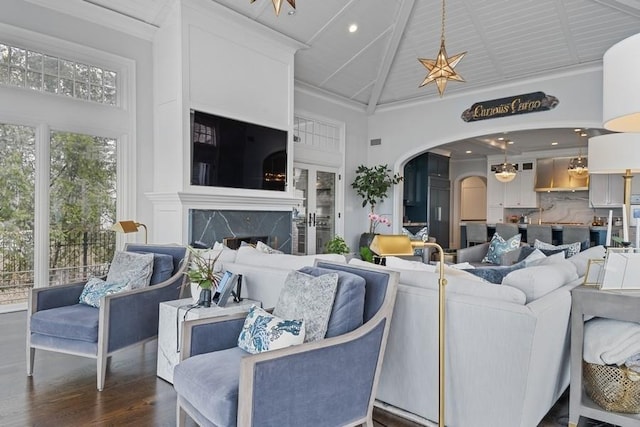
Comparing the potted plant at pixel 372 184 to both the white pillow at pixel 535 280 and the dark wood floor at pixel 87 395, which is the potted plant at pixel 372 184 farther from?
the white pillow at pixel 535 280

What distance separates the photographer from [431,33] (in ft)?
21.0

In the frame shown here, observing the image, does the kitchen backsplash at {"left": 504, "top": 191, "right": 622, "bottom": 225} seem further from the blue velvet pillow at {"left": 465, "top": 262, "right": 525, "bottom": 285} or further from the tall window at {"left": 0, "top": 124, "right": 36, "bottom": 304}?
the tall window at {"left": 0, "top": 124, "right": 36, "bottom": 304}

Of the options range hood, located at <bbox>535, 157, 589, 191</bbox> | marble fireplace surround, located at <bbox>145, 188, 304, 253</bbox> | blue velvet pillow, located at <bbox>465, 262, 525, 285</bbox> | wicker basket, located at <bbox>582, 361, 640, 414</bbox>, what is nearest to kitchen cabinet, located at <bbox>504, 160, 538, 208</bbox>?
range hood, located at <bbox>535, 157, 589, 191</bbox>

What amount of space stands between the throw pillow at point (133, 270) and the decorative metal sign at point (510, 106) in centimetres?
620

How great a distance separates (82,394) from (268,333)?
148 cm

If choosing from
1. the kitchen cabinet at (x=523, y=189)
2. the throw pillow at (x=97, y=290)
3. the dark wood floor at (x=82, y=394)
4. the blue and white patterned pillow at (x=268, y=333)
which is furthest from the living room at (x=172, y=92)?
the kitchen cabinet at (x=523, y=189)

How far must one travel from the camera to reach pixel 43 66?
4.55 metres

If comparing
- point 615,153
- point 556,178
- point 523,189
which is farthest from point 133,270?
point 556,178

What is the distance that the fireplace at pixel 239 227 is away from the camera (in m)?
5.05

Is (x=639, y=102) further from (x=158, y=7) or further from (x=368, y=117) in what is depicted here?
(x=368, y=117)

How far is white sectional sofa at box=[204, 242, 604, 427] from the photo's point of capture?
6.18ft

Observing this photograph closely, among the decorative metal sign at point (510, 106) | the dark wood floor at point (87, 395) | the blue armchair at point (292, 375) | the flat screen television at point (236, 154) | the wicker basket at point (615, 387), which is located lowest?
the dark wood floor at point (87, 395)

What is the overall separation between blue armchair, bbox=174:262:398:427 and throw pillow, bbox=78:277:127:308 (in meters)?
1.24

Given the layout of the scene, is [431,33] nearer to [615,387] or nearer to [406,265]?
[406,265]
